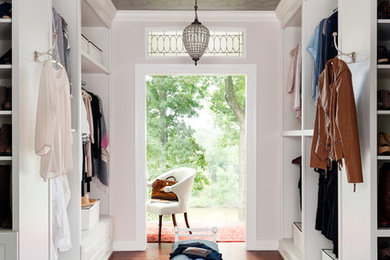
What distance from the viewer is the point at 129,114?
4.27 metres

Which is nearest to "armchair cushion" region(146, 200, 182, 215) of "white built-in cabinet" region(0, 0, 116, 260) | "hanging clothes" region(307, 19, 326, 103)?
"white built-in cabinet" region(0, 0, 116, 260)

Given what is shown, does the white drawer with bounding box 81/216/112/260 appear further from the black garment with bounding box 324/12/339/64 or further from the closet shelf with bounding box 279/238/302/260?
the black garment with bounding box 324/12/339/64

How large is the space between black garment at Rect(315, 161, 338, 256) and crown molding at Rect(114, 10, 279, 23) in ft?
6.80

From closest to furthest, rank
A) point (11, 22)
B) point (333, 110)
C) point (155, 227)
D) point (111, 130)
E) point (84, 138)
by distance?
point (11, 22), point (333, 110), point (84, 138), point (111, 130), point (155, 227)

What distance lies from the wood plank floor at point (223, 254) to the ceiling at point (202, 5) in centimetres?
280

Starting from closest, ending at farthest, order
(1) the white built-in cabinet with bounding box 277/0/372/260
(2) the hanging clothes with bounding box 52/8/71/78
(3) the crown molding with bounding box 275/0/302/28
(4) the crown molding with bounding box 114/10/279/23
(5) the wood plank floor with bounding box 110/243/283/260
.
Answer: (1) the white built-in cabinet with bounding box 277/0/372/260 < (2) the hanging clothes with bounding box 52/8/71/78 < (3) the crown molding with bounding box 275/0/302/28 < (5) the wood plank floor with bounding box 110/243/283/260 < (4) the crown molding with bounding box 114/10/279/23

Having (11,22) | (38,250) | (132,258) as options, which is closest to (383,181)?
(38,250)

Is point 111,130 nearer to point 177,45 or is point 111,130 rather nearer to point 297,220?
point 177,45

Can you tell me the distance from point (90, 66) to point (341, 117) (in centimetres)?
261

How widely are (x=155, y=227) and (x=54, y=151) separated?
3.51m

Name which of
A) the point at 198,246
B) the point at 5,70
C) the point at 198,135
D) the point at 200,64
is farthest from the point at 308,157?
the point at 198,135

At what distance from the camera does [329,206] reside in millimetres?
2863

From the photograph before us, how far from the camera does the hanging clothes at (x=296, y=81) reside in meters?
3.70

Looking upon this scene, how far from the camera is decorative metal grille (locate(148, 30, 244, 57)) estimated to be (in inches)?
170
